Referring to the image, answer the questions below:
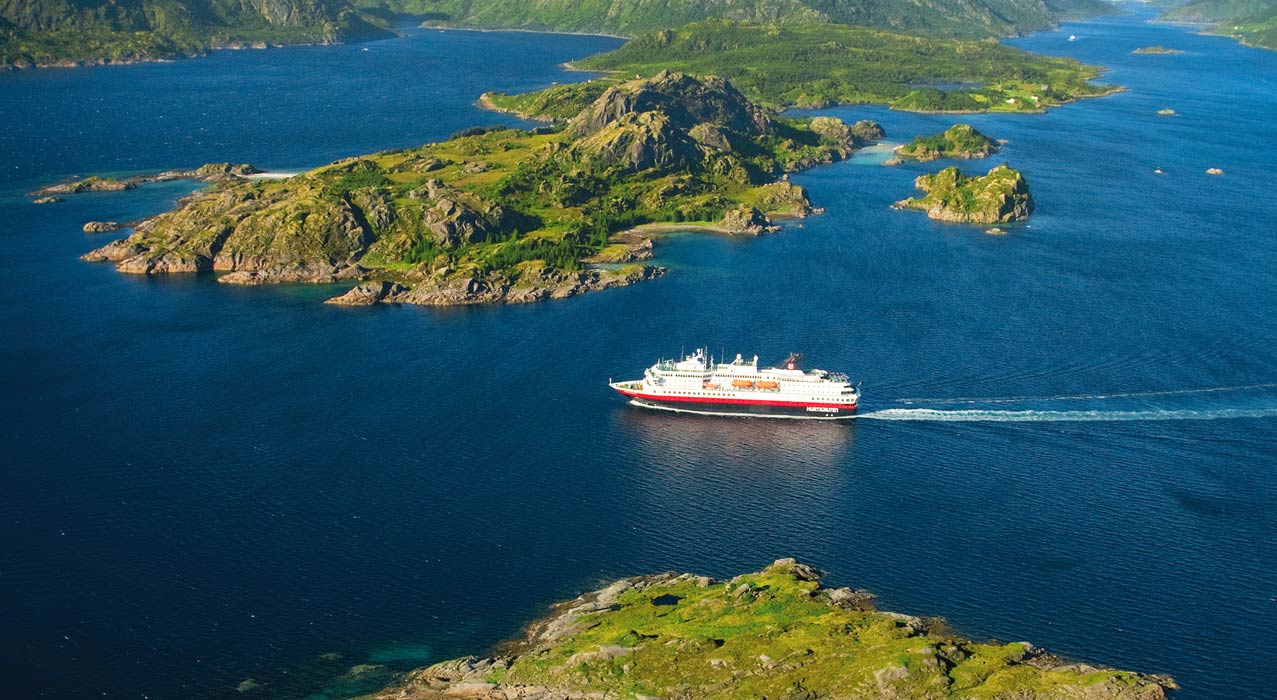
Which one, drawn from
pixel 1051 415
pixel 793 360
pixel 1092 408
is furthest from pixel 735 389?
pixel 1092 408

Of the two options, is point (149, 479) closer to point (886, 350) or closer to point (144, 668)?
point (144, 668)

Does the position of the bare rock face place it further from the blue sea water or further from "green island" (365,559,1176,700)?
"green island" (365,559,1176,700)

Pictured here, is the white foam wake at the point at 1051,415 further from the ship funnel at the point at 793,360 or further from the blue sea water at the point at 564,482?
the ship funnel at the point at 793,360

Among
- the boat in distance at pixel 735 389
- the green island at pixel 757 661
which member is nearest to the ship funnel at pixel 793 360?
the boat in distance at pixel 735 389

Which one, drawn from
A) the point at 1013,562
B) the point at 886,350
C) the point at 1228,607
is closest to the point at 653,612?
the point at 1013,562

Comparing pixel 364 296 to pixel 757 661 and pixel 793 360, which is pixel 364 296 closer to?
pixel 793 360

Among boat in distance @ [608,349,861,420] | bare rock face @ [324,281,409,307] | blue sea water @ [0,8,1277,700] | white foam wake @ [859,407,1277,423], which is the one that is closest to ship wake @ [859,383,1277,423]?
white foam wake @ [859,407,1277,423]
